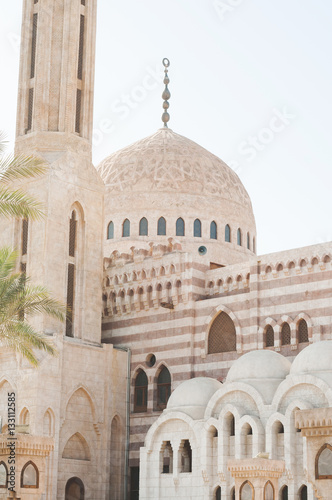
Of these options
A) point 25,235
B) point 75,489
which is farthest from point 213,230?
point 75,489

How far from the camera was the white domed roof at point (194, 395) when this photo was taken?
2390cm

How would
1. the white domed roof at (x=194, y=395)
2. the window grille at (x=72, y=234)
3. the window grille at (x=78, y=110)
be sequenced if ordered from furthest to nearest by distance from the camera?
the window grille at (x=78, y=110) < the window grille at (x=72, y=234) < the white domed roof at (x=194, y=395)

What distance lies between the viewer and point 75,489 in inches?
1043

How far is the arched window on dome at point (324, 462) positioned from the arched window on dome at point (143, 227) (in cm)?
1993

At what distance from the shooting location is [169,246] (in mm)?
29188

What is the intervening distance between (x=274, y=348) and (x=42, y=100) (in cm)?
1139

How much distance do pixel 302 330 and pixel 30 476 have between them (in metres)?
10.3

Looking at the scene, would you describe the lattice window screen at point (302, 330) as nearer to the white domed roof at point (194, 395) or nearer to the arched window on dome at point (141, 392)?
the white domed roof at point (194, 395)

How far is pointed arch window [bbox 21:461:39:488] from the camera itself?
17.3 meters

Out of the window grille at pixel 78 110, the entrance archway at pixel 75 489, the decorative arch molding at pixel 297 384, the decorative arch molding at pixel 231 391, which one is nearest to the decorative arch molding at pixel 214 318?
the decorative arch molding at pixel 231 391

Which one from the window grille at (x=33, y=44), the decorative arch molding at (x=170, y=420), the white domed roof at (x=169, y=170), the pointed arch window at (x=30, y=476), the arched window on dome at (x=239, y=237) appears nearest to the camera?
the pointed arch window at (x=30, y=476)

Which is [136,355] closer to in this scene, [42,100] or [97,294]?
A: [97,294]

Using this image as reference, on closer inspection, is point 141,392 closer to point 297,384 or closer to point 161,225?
point 161,225

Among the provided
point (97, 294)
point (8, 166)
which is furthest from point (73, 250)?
point (8, 166)
